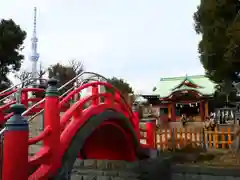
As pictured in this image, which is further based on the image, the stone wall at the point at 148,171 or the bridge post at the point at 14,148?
the stone wall at the point at 148,171

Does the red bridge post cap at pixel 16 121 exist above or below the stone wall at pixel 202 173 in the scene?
above

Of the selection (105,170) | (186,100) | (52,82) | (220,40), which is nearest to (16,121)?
(52,82)

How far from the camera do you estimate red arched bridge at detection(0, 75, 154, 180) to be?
338 centimetres

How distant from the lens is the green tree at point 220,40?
36.6 feet

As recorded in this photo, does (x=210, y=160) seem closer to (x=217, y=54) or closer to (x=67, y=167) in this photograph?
(x=217, y=54)

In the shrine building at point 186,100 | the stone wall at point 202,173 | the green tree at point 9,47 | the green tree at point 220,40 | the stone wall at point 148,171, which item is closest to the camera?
the stone wall at point 202,173

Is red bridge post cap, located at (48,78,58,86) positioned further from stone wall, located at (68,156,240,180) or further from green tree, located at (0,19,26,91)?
green tree, located at (0,19,26,91)

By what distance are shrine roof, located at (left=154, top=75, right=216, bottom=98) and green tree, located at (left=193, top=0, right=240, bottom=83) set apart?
1238 cm

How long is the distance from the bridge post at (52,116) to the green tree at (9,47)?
14.6m

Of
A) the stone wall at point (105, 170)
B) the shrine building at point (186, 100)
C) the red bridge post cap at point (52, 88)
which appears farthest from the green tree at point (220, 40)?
the shrine building at point (186, 100)

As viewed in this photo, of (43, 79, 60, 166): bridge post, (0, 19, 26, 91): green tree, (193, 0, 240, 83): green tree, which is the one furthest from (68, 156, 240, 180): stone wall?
(0, 19, 26, 91): green tree

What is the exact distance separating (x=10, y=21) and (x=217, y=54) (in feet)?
45.5

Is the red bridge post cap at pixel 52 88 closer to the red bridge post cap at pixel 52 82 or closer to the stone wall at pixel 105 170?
the red bridge post cap at pixel 52 82

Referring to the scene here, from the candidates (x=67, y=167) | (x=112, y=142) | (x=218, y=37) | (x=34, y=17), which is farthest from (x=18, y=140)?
(x=34, y=17)
